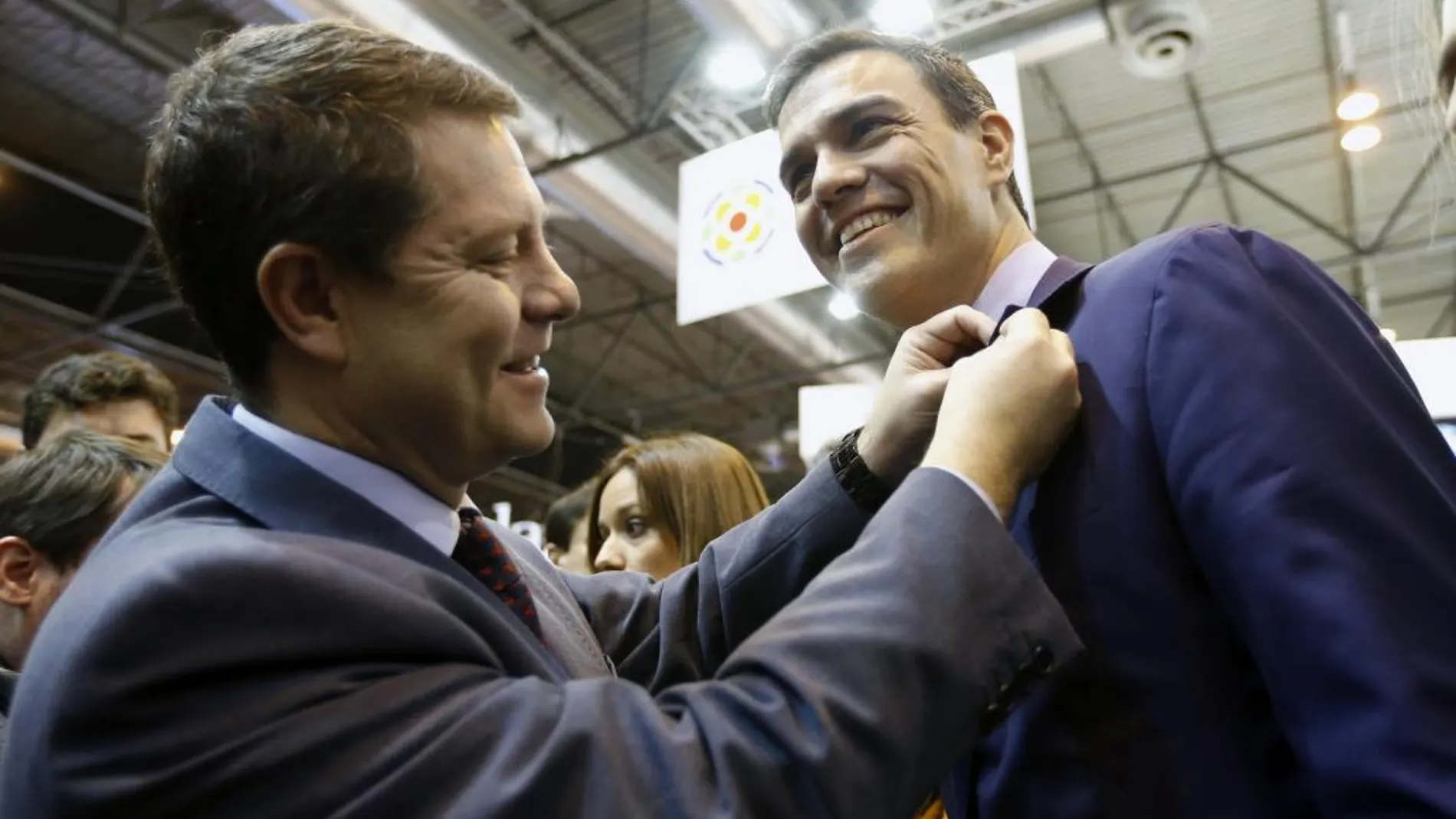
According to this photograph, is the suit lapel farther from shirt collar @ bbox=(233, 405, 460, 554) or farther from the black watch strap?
shirt collar @ bbox=(233, 405, 460, 554)

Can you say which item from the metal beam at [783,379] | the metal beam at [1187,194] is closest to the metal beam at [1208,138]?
the metal beam at [1187,194]

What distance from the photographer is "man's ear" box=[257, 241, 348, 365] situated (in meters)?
1.02

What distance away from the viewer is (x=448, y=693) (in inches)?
32.5

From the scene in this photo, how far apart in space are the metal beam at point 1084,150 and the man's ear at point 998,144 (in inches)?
217

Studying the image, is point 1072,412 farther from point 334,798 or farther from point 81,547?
point 81,547

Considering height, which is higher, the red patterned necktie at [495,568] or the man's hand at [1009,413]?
the man's hand at [1009,413]

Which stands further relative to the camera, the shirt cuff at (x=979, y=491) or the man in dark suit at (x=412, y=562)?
the shirt cuff at (x=979, y=491)

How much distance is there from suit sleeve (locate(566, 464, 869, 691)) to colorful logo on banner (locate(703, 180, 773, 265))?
9.35ft

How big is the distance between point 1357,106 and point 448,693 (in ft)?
22.6

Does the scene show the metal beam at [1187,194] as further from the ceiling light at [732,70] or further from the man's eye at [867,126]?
the man's eye at [867,126]

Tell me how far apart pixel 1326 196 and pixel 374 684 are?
9190 mm

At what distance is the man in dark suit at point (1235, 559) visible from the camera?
0.80m

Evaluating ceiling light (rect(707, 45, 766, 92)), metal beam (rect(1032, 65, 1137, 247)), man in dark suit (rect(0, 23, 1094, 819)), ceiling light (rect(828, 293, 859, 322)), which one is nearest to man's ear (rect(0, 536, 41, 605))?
man in dark suit (rect(0, 23, 1094, 819))

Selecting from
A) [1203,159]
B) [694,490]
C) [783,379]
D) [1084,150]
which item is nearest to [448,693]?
[694,490]
